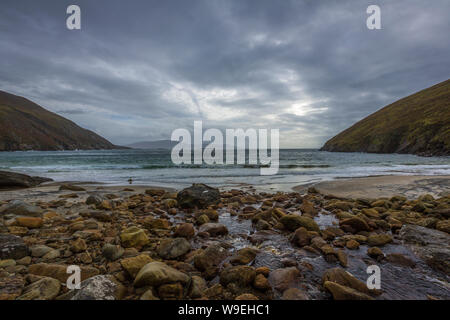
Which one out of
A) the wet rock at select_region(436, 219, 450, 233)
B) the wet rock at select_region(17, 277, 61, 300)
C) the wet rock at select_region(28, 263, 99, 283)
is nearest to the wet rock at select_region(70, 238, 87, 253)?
the wet rock at select_region(28, 263, 99, 283)

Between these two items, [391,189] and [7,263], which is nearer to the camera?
[7,263]

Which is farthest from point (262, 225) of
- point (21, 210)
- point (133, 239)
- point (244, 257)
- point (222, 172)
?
point (222, 172)

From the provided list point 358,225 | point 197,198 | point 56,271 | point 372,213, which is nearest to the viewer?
point 56,271

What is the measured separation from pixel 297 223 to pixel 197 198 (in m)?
4.45

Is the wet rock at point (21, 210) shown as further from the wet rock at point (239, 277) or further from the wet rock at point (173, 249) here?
the wet rock at point (239, 277)

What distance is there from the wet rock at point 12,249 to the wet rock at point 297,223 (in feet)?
19.0

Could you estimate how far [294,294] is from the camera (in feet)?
9.63

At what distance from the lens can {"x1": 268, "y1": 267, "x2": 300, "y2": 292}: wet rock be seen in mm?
3125

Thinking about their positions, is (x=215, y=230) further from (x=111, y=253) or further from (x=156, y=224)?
(x=111, y=253)

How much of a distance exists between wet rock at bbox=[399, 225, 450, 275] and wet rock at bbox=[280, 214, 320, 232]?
2026mm

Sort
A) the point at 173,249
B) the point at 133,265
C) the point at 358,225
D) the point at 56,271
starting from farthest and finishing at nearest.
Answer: the point at 358,225 → the point at 173,249 → the point at 133,265 → the point at 56,271
